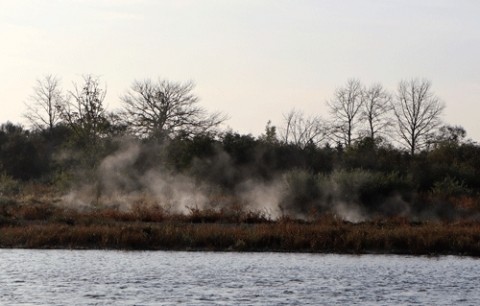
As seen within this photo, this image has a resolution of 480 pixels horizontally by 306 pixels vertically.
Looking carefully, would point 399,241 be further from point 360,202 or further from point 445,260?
point 360,202

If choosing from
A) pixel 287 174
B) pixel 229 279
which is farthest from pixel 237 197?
pixel 229 279

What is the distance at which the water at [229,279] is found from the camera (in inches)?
1045

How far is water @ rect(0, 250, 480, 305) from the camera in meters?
26.5

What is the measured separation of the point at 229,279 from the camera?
30.6 meters

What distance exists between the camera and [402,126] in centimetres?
9331

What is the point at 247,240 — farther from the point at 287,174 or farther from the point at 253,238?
the point at 287,174

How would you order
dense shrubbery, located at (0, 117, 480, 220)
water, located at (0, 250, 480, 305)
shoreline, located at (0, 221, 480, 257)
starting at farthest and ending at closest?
dense shrubbery, located at (0, 117, 480, 220)
shoreline, located at (0, 221, 480, 257)
water, located at (0, 250, 480, 305)

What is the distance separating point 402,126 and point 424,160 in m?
25.1

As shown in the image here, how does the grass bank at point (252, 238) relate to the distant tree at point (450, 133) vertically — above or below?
below

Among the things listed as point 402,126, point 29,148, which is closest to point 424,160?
point 402,126

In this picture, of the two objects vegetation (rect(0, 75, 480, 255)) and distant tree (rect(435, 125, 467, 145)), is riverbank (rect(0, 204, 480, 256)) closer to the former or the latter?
vegetation (rect(0, 75, 480, 255))

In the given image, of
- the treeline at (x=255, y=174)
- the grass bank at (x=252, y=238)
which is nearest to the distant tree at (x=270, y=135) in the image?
the treeline at (x=255, y=174)

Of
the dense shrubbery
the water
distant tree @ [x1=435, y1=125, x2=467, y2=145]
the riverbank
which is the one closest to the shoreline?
the riverbank

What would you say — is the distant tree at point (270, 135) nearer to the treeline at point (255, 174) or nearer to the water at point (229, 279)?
the treeline at point (255, 174)
